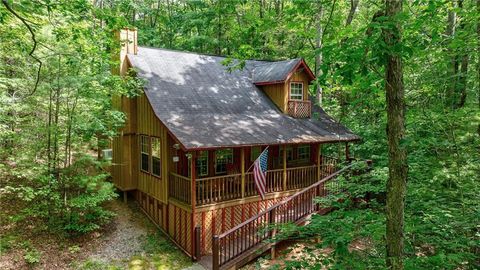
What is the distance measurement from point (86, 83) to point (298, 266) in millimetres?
9315

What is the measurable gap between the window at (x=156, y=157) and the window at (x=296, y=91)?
676 cm

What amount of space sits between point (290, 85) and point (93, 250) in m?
10.5

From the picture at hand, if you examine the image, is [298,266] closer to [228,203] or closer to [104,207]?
[228,203]

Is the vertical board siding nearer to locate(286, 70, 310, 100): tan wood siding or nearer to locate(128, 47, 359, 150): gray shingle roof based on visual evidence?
locate(286, 70, 310, 100): tan wood siding

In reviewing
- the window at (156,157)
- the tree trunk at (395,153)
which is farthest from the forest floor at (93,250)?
the tree trunk at (395,153)

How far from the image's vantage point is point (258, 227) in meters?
10.9

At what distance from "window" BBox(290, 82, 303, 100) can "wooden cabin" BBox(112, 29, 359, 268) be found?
0.05m

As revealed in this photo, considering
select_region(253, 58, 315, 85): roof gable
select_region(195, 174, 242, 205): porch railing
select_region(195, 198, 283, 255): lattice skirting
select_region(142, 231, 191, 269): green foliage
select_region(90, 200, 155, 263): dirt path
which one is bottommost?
select_region(142, 231, 191, 269): green foliage

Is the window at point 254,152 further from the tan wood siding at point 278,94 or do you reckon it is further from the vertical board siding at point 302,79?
the vertical board siding at point 302,79

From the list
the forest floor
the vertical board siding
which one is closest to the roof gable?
the vertical board siding

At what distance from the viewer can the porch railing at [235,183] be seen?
11.3m

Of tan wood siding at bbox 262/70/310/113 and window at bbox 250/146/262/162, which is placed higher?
tan wood siding at bbox 262/70/310/113

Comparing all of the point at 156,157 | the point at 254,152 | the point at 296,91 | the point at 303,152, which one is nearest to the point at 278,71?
the point at 296,91

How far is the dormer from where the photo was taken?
15.2m
